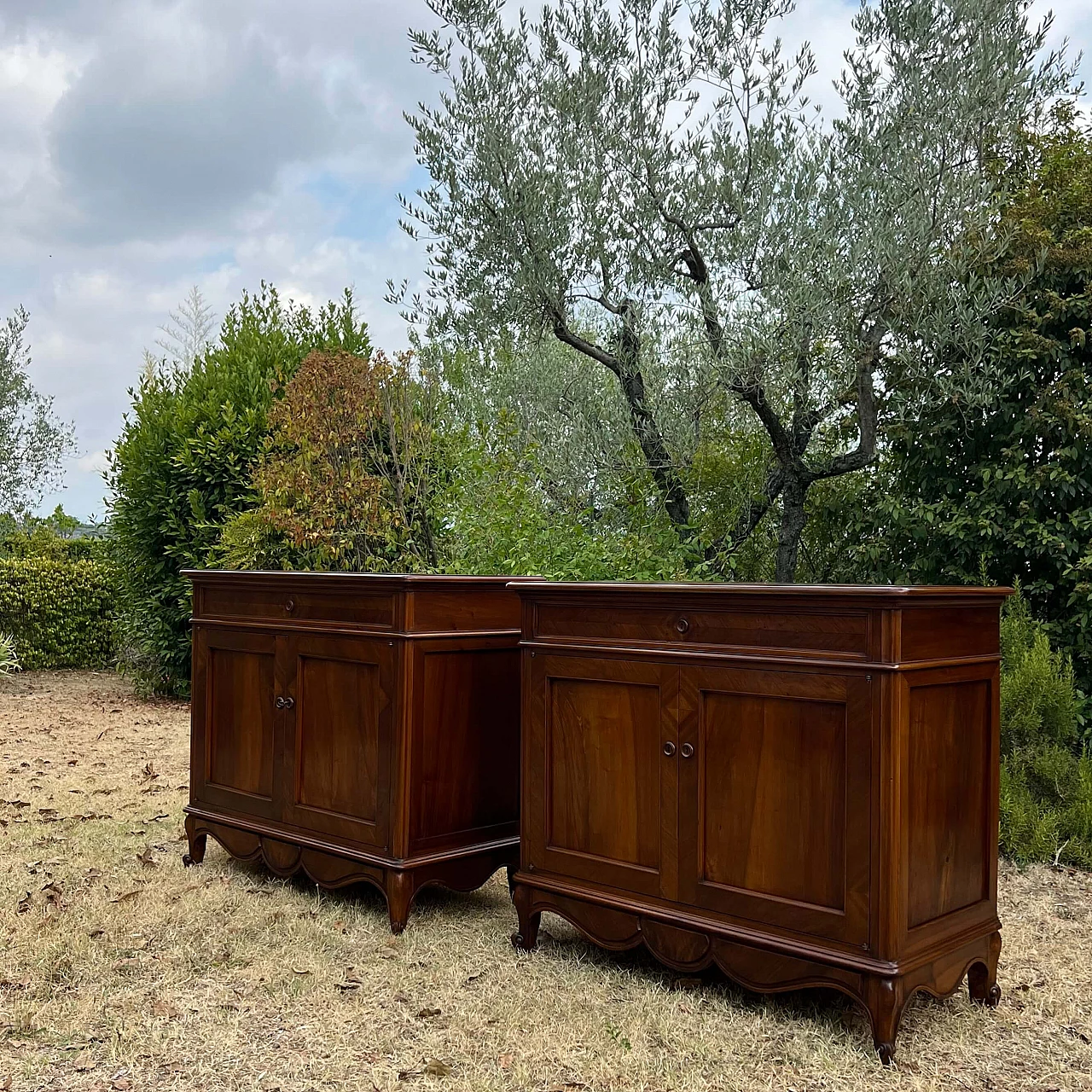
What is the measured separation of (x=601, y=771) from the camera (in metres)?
3.16

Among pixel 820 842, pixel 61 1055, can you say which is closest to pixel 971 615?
pixel 820 842

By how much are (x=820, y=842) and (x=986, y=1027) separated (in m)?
0.78

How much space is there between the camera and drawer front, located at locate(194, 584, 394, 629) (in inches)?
146

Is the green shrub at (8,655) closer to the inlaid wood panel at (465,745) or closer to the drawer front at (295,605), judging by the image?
the drawer front at (295,605)

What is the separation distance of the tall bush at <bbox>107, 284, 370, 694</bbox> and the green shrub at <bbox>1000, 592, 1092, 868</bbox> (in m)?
5.58

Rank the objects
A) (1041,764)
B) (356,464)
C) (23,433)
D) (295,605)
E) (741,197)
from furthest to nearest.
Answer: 1. (23,433)
2. (356,464)
3. (741,197)
4. (1041,764)
5. (295,605)

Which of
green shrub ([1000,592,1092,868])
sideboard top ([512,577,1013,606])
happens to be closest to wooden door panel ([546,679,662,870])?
sideboard top ([512,577,1013,606])

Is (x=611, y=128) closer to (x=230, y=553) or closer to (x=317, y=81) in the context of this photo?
(x=317, y=81)

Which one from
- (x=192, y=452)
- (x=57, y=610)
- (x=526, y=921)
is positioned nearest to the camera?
(x=526, y=921)

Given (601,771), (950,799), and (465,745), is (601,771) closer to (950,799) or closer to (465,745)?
(465,745)

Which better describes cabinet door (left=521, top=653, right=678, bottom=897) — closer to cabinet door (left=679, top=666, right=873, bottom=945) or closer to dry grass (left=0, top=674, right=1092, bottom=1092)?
cabinet door (left=679, top=666, right=873, bottom=945)

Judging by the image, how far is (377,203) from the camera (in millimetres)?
6398

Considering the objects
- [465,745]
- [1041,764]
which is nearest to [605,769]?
[465,745]

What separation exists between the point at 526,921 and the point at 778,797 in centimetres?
108
